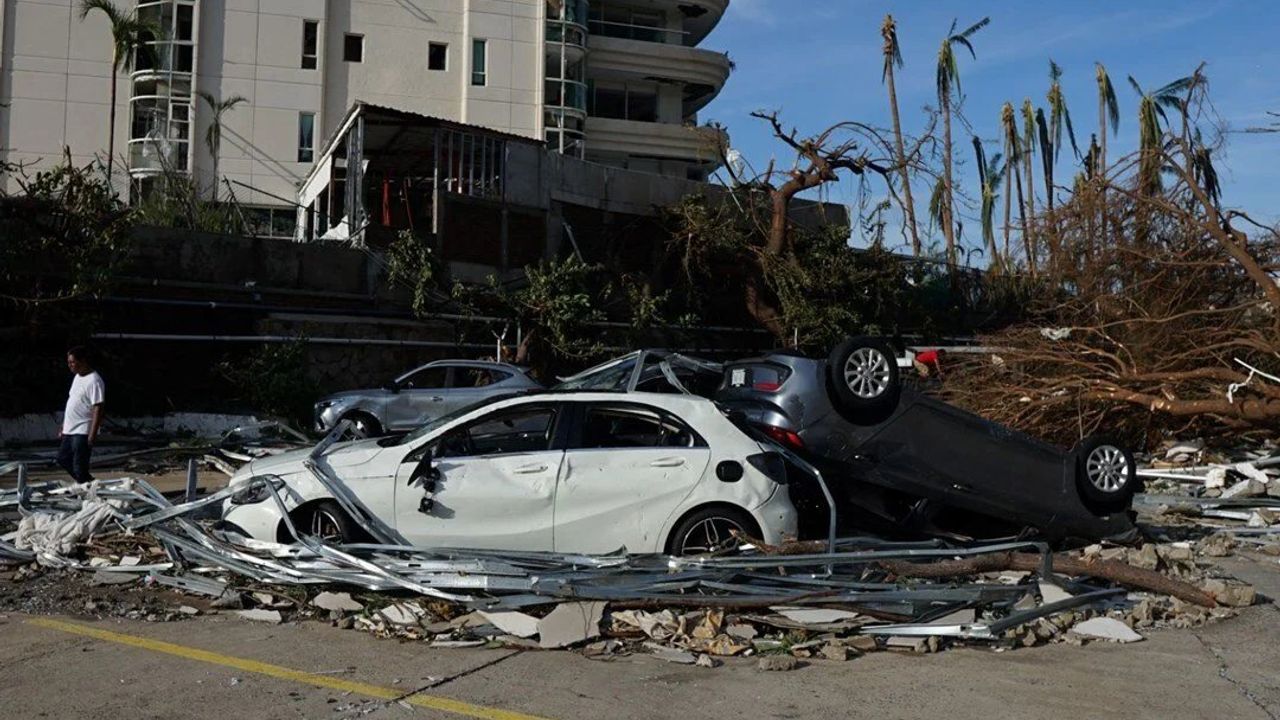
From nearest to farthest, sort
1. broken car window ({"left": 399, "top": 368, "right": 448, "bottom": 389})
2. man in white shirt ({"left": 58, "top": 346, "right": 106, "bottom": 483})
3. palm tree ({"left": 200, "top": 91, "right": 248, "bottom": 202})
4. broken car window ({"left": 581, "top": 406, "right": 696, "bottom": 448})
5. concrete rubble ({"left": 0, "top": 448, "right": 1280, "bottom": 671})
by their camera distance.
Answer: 1. concrete rubble ({"left": 0, "top": 448, "right": 1280, "bottom": 671})
2. broken car window ({"left": 581, "top": 406, "right": 696, "bottom": 448})
3. man in white shirt ({"left": 58, "top": 346, "right": 106, "bottom": 483})
4. broken car window ({"left": 399, "top": 368, "right": 448, "bottom": 389})
5. palm tree ({"left": 200, "top": 91, "right": 248, "bottom": 202})

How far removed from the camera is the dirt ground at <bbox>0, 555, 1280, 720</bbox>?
20.1 feet

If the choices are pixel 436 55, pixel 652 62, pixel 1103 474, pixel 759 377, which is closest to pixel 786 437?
pixel 759 377

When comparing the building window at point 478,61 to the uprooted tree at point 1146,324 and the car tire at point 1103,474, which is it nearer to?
the uprooted tree at point 1146,324

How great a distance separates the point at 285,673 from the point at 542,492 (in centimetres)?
250

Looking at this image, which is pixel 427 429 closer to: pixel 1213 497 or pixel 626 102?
pixel 1213 497

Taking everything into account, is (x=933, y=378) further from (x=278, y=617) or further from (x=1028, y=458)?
(x=278, y=617)

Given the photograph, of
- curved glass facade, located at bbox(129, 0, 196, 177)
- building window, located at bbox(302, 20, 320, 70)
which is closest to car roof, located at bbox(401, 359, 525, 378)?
curved glass facade, located at bbox(129, 0, 196, 177)

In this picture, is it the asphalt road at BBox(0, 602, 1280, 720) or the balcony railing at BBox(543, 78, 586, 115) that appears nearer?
the asphalt road at BBox(0, 602, 1280, 720)

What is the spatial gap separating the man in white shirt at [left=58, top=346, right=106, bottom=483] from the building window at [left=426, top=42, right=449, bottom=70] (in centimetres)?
3523

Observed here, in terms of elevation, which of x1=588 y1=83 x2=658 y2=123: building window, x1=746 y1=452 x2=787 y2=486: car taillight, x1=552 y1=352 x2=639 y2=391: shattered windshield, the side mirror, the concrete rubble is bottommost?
the concrete rubble

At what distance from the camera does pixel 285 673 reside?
663cm

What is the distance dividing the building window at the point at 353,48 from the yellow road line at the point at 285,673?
39.8 metres

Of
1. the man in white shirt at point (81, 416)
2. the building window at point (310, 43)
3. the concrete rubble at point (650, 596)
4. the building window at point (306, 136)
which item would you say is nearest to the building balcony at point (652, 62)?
the building window at point (310, 43)

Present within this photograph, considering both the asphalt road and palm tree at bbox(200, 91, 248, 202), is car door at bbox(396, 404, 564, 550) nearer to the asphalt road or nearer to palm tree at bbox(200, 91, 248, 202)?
the asphalt road
